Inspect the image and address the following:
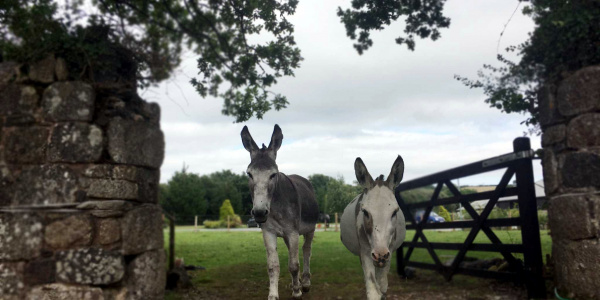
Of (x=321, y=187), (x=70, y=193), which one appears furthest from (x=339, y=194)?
(x=70, y=193)

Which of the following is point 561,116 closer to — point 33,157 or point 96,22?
point 96,22

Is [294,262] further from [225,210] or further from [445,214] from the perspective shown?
[225,210]

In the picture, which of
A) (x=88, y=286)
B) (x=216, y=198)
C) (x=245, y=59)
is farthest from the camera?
(x=216, y=198)

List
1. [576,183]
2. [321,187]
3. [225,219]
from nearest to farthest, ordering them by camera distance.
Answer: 1. [576,183]
2. [321,187]
3. [225,219]

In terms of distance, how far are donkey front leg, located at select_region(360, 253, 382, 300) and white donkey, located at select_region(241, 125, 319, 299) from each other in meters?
1.34

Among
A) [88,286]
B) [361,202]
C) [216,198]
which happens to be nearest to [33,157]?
[88,286]

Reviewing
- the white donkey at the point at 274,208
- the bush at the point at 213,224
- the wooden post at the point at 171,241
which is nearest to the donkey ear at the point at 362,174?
the white donkey at the point at 274,208

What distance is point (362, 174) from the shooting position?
15.2ft

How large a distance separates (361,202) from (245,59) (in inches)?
114

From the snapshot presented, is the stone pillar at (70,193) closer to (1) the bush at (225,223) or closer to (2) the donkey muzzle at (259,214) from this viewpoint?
(2) the donkey muzzle at (259,214)

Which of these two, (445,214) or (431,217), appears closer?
(445,214)

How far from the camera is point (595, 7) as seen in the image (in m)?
5.00

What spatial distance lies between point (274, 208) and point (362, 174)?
5.76 feet

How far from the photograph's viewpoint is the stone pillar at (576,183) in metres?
4.85
